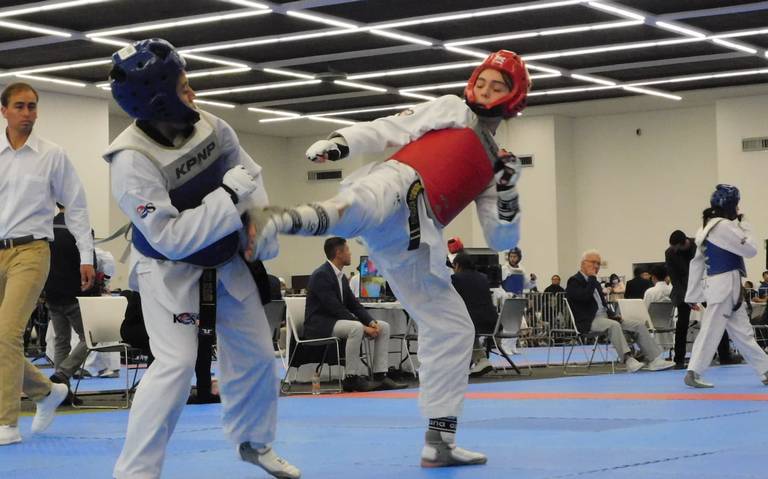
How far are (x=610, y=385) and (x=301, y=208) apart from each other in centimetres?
721

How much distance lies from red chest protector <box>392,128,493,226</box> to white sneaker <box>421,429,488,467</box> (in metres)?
0.88

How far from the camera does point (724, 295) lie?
378 inches

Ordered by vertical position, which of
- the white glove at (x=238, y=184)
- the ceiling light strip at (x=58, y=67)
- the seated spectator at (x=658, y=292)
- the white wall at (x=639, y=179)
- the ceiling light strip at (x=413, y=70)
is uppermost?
the ceiling light strip at (x=413, y=70)

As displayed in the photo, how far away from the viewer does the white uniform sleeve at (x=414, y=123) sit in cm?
454

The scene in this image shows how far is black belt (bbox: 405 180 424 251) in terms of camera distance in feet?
14.3

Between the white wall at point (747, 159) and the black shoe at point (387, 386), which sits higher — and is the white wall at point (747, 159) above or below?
above

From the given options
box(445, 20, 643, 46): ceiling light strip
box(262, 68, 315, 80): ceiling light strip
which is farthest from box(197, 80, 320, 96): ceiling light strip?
box(445, 20, 643, 46): ceiling light strip

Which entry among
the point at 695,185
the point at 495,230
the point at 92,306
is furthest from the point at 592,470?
the point at 695,185

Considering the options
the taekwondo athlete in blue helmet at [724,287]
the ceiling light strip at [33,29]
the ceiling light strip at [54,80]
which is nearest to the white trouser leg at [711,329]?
the taekwondo athlete in blue helmet at [724,287]

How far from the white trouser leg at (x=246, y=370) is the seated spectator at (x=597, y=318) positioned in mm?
8862

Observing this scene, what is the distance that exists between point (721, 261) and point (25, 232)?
6124 mm

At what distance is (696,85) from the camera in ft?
74.9

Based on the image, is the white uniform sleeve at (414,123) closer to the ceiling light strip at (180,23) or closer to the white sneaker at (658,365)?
the white sneaker at (658,365)

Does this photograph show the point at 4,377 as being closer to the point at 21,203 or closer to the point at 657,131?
the point at 21,203
